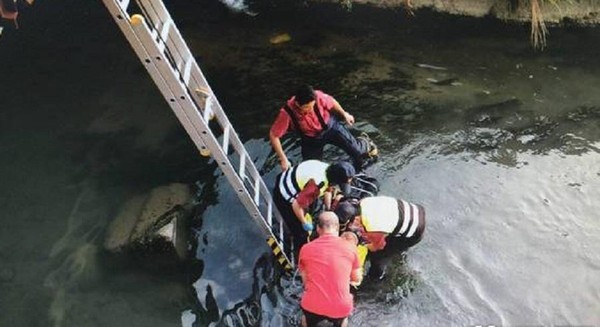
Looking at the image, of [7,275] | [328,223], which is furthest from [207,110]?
[7,275]

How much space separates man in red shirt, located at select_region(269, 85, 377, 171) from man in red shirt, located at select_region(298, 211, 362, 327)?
1437 mm

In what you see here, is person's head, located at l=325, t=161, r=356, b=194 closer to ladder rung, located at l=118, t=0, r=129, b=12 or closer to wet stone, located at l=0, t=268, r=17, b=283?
ladder rung, located at l=118, t=0, r=129, b=12

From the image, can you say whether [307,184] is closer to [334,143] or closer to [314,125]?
[314,125]

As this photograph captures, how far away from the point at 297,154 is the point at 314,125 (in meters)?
1.26

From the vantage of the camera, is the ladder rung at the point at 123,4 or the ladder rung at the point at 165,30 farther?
the ladder rung at the point at 165,30

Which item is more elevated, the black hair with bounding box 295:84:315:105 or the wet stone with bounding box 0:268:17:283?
the black hair with bounding box 295:84:315:105

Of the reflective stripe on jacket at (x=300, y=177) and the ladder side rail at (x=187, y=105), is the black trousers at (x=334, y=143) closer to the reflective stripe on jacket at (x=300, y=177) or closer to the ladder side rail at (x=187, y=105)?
the reflective stripe on jacket at (x=300, y=177)

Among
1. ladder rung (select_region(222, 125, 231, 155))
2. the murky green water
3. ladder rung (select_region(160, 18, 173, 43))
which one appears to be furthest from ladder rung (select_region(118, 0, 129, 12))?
the murky green water

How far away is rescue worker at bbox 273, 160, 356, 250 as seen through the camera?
5586mm

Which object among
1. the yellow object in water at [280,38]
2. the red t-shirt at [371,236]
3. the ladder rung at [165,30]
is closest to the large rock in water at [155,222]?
the red t-shirt at [371,236]

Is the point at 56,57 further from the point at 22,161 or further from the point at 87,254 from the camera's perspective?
the point at 87,254

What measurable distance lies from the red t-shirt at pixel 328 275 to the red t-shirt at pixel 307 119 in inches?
67.4

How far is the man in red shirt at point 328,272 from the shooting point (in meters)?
4.91

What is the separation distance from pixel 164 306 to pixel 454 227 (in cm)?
321
